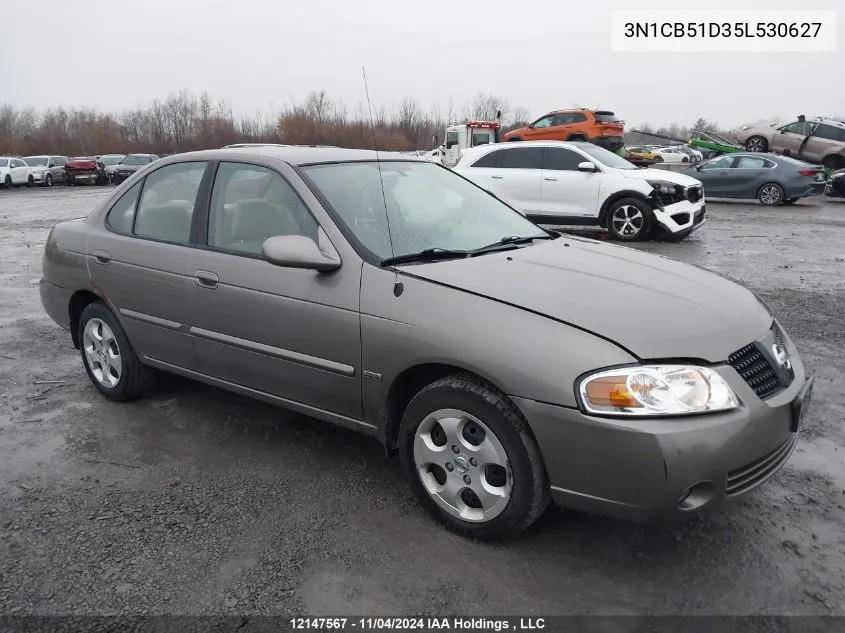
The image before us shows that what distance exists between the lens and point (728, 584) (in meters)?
2.57

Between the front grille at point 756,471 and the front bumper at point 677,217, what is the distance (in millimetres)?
8941

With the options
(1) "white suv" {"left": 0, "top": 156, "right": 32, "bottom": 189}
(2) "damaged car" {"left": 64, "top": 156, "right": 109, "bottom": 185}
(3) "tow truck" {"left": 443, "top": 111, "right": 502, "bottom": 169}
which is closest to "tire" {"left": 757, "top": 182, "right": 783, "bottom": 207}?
(3) "tow truck" {"left": 443, "top": 111, "right": 502, "bottom": 169}

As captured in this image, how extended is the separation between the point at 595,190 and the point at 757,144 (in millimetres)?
16589

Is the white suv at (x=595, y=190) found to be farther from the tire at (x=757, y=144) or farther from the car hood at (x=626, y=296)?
the tire at (x=757, y=144)

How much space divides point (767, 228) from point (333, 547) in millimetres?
13347

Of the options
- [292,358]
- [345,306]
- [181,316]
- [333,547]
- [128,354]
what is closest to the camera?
[333,547]

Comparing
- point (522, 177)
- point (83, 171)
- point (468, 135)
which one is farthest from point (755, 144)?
point (83, 171)

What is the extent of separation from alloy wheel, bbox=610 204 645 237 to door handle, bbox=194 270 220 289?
29.4 feet

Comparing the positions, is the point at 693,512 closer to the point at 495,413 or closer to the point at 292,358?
the point at 495,413

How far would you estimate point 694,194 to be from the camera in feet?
38.2

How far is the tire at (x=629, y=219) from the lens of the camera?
1116 centimetres

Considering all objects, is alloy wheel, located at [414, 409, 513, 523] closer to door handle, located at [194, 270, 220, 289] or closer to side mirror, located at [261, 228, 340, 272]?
side mirror, located at [261, 228, 340, 272]

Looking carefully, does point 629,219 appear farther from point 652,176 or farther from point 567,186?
point 567,186

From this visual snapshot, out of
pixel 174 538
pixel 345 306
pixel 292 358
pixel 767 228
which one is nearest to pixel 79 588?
pixel 174 538
